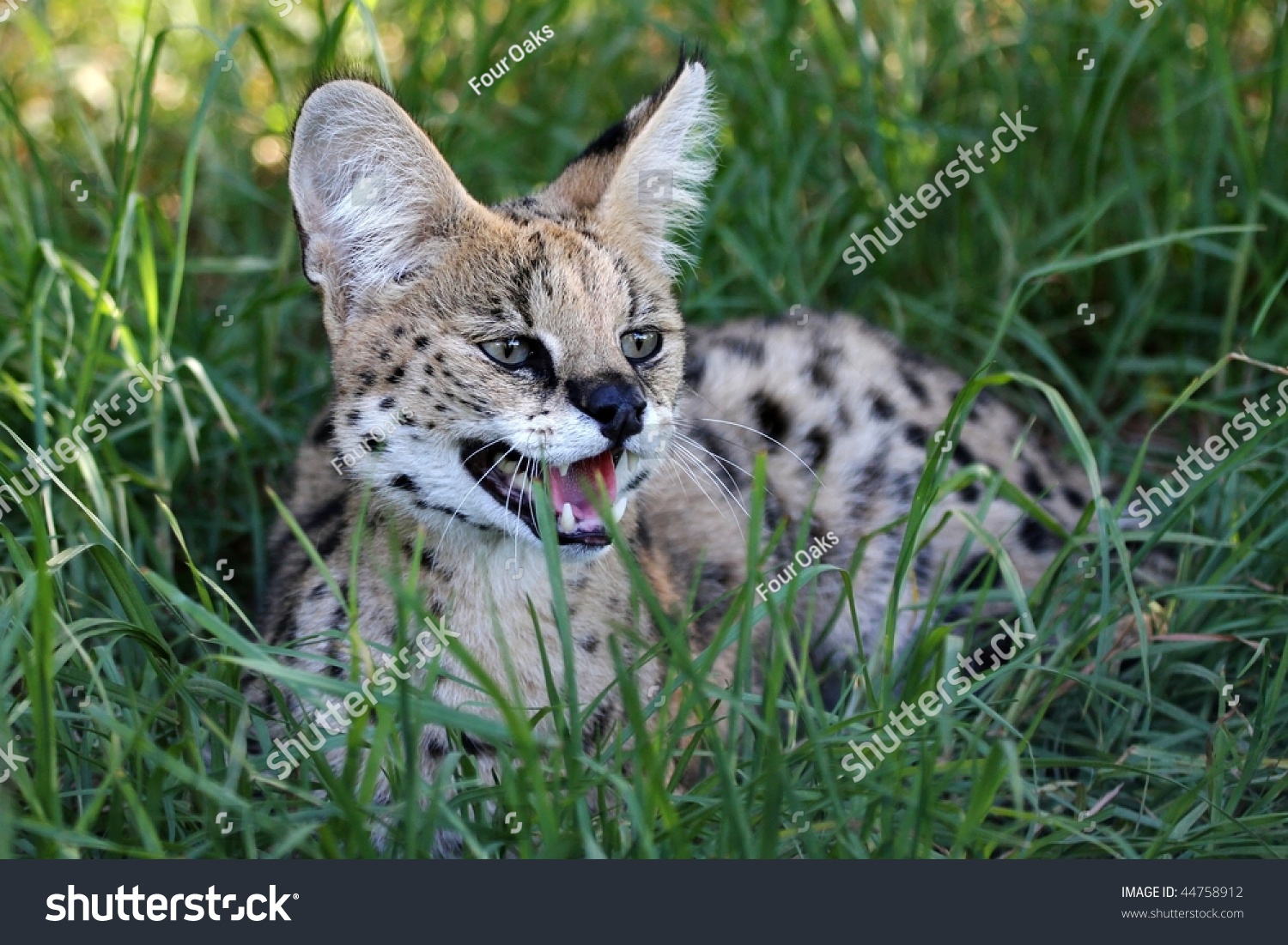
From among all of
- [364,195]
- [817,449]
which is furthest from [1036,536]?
[364,195]

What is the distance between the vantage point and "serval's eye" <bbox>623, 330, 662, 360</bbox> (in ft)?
11.5

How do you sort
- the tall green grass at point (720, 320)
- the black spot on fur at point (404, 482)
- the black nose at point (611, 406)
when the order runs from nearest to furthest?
Result: the tall green grass at point (720, 320) < the black nose at point (611, 406) < the black spot on fur at point (404, 482)

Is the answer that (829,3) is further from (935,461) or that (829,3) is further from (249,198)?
(935,461)

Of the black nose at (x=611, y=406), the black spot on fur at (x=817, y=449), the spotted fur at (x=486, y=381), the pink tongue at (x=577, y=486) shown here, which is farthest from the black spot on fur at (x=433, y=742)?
the black spot on fur at (x=817, y=449)

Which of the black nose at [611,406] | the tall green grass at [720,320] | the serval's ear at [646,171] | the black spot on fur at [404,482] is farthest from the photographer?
the serval's ear at [646,171]

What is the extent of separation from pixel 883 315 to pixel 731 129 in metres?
0.93

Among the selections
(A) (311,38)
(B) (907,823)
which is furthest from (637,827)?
(A) (311,38)

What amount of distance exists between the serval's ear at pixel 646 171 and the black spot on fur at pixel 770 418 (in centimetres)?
67

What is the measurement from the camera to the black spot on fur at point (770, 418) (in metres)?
4.52

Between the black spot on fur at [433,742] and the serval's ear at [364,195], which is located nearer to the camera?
the black spot on fur at [433,742]

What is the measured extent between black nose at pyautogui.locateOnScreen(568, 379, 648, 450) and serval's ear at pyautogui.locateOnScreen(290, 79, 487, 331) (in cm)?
61

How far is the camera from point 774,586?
4.02 metres

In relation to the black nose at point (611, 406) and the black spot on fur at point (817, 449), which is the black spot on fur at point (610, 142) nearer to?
the black nose at point (611, 406)

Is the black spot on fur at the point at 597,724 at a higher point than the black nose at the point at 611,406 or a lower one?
lower
